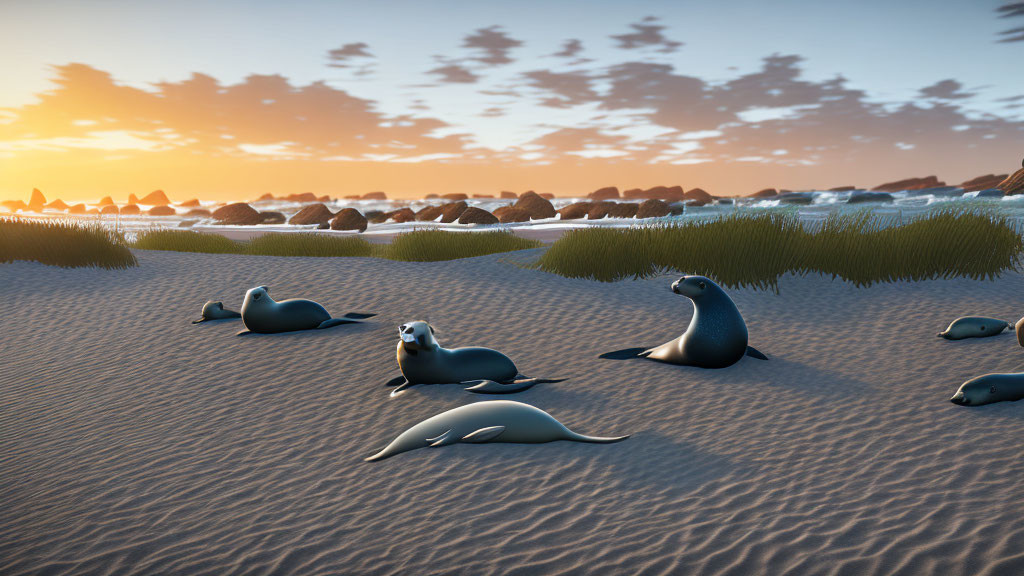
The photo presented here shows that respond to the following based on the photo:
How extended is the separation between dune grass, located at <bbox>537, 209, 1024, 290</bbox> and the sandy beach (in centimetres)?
128

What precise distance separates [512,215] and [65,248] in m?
25.8

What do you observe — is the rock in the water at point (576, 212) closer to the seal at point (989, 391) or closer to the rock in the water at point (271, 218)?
the rock in the water at point (271, 218)

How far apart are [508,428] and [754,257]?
21.5 ft

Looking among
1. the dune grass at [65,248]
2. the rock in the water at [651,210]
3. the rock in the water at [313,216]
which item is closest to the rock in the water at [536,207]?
the rock in the water at [651,210]

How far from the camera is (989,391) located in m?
4.77

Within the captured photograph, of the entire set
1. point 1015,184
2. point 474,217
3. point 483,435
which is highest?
point 1015,184

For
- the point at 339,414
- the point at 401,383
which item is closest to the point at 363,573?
the point at 339,414

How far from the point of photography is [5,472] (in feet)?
14.1

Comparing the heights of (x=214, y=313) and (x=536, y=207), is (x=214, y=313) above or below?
below

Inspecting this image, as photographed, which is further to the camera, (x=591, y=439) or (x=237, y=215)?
(x=237, y=215)

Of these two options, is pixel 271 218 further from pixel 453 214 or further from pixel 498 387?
pixel 498 387

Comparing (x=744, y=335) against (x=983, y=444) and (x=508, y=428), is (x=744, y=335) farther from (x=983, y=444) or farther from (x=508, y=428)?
(x=508, y=428)

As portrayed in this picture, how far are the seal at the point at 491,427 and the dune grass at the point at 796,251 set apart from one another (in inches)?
229

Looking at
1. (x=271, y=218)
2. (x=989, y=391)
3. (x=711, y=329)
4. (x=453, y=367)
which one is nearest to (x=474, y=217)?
(x=271, y=218)
